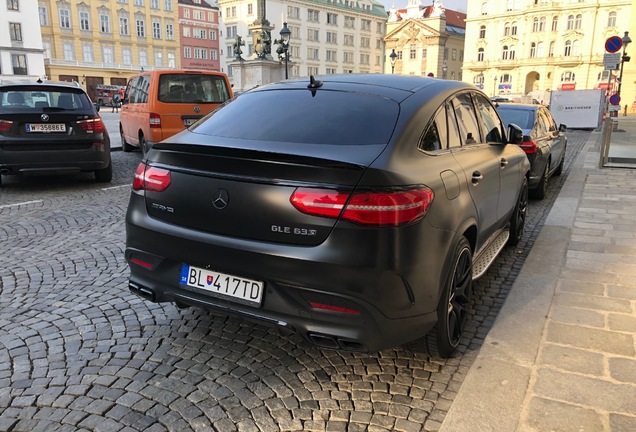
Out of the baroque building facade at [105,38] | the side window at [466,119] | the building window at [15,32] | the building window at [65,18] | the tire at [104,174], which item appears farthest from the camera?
the building window at [65,18]

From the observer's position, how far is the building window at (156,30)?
254ft

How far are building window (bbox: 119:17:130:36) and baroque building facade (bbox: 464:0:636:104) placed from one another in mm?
52851

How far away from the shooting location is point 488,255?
456 cm

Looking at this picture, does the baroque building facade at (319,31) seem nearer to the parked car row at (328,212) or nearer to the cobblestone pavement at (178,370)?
the cobblestone pavement at (178,370)

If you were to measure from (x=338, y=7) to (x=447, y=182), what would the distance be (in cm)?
10674

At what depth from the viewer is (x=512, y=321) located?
12.7 feet

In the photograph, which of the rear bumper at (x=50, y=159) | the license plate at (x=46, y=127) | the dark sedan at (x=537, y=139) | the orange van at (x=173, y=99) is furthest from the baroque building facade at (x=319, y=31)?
the license plate at (x=46, y=127)

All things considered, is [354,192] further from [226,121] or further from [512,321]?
[512,321]

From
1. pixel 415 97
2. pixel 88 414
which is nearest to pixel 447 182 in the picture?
pixel 415 97

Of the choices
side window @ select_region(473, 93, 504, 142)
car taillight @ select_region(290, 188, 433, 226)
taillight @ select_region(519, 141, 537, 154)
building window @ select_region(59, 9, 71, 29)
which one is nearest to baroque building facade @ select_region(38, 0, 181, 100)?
building window @ select_region(59, 9, 71, 29)

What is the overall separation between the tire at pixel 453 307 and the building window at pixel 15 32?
67.5m

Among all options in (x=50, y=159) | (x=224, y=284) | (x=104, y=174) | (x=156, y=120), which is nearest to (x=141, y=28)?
(x=156, y=120)

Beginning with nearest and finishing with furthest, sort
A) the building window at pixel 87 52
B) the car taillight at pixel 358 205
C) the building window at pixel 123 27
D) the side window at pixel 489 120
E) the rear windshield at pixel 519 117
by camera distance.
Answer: the car taillight at pixel 358 205 → the side window at pixel 489 120 → the rear windshield at pixel 519 117 → the building window at pixel 87 52 → the building window at pixel 123 27

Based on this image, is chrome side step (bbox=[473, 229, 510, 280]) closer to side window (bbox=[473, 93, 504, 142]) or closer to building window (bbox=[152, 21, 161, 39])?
side window (bbox=[473, 93, 504, 142])
